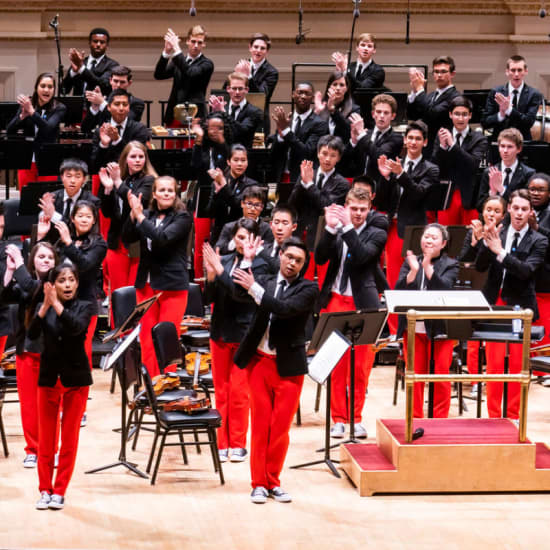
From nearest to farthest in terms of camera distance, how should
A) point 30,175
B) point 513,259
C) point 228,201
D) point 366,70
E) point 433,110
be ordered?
point 513,259 < point 228,201 < point 30,175 < point 433,110 < point 366,70

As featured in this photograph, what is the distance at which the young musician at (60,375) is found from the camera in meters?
5.55

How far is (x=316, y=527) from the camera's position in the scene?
544 centimetres

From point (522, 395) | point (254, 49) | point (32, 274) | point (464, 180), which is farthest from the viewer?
point (254, 49)

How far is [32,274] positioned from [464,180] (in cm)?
405

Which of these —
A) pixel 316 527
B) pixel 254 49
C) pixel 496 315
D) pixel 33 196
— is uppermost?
pixel 254 49

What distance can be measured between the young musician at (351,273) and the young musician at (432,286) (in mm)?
224

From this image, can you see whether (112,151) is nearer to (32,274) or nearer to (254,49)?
(254,49)

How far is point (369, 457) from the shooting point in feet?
19.8

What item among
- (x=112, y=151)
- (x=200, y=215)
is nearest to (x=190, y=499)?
(x=200, y=215)

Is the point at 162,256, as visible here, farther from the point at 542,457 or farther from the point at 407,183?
the point at 542,457

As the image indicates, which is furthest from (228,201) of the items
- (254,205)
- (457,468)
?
(457,468)

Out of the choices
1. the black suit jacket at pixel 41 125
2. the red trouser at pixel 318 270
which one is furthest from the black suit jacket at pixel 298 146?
the black suit jacket at pixel 41 125

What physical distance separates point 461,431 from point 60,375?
2.17 m

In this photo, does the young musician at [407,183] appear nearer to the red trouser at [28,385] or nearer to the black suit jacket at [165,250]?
the black suit jacket at [165,250]
